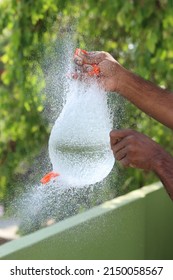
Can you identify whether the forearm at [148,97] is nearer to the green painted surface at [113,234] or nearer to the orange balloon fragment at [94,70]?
the orange balloon fragment at [94,70]

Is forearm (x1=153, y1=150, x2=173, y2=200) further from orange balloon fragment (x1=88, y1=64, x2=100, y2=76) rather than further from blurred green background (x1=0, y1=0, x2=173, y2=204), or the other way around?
blurred green background (x1=0, y1=0, x2=173, y2=204)

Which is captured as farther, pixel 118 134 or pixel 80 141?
pixel 80 141

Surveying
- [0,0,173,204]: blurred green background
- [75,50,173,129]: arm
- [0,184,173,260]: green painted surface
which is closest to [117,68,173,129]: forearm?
[75,50,173,129]: arm

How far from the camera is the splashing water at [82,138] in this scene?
85.5 inches

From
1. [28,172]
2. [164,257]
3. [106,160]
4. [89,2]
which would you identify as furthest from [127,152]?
[89,2]

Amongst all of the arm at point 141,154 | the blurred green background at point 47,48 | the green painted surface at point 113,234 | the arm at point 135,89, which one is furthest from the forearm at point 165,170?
the blurred green background at point 47,48

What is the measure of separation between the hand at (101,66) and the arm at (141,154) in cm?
23

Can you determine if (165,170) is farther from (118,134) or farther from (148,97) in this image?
(148,97)

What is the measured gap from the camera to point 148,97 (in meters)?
2.15

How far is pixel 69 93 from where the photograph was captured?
7.45 feet

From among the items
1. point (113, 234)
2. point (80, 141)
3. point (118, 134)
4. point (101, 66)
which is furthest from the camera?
point (113, 234)

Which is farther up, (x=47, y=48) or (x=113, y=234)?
(x=47, y=48)

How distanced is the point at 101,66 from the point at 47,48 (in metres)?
1.53

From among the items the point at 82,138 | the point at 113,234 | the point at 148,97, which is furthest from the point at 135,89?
the point at 113,234
